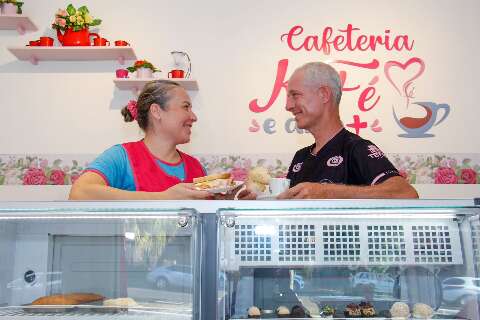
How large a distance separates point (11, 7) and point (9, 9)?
0.07 feet

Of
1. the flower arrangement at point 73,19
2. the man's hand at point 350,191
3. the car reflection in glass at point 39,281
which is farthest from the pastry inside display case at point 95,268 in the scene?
the flower arrangement at point 73,19

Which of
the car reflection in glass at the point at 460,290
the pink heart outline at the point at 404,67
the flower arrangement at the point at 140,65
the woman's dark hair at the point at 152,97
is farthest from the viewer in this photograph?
the pink heart outline at the point at 404,67

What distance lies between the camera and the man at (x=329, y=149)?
199cm

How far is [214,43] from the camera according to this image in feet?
12.2

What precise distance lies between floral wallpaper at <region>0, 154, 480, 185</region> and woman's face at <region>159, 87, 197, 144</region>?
40.7 inches

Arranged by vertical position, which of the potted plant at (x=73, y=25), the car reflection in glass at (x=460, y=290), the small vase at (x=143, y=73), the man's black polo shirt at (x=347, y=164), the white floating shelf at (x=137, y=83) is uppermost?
the potted plant at (x=73, y=25)

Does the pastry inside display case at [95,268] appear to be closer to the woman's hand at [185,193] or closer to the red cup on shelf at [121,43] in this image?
the woman's hand at [185,193]

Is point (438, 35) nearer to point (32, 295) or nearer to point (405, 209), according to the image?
point (405, 209)

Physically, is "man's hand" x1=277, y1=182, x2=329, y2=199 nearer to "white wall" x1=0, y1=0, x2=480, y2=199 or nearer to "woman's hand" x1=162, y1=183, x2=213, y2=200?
"woman's hand" x1=162, y1=183, x2=213, y2=200

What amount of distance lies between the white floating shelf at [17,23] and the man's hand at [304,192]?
279 cm

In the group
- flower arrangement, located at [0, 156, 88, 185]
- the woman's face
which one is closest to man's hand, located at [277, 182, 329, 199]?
the woman's face

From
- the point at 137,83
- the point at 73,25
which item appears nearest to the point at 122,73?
the point at 137,83

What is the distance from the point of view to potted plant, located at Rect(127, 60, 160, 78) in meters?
3.46

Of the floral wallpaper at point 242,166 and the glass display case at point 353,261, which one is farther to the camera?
the floral wallpaper at point 242,166
